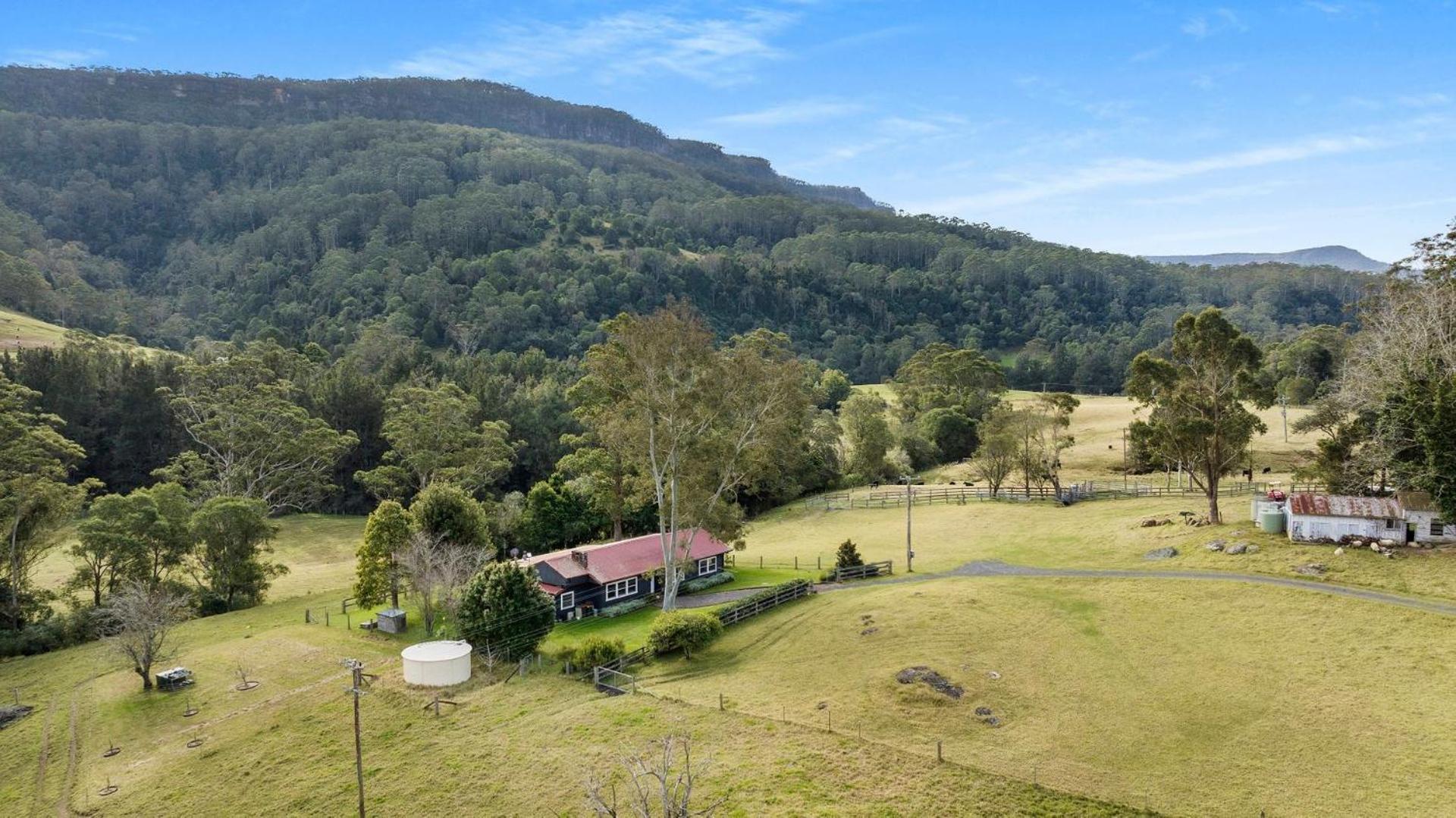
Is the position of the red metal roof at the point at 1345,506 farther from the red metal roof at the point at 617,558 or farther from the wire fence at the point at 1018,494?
the red metal roof at the point at 617,558

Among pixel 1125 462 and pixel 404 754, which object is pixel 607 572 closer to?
pixel 404 754

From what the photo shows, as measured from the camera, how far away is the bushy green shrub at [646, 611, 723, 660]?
106 ft

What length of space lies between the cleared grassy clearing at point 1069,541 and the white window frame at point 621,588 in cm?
1109

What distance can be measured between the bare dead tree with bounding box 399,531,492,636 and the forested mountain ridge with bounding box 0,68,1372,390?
8766 cm

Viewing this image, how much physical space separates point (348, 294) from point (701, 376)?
119563 millimetres

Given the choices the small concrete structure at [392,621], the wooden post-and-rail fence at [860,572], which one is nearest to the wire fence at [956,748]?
the wooden post-and-rail fence at [860,572]

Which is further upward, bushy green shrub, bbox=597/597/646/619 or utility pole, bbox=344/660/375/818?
utility pole, bbox=344/660/375/818

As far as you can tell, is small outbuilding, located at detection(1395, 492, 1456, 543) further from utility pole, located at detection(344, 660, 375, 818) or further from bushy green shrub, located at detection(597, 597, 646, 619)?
utility pole, located at detection(344, 660, 375, 818)

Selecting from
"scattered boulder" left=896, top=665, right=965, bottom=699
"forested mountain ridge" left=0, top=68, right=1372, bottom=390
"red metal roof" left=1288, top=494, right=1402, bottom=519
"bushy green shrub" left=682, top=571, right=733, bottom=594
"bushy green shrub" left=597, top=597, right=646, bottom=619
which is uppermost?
"forested mountain ridge" left=0, top=68, right=1372, bottom=390

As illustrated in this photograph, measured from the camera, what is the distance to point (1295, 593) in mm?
32312

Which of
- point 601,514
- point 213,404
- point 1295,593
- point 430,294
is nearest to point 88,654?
point 601,514

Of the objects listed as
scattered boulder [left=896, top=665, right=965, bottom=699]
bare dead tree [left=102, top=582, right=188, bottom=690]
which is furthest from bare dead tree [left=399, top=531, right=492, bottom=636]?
scattered boulder [left=896, top=665, right=965, bottom=699]

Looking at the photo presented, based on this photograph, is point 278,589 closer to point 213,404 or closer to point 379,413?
point 213,404

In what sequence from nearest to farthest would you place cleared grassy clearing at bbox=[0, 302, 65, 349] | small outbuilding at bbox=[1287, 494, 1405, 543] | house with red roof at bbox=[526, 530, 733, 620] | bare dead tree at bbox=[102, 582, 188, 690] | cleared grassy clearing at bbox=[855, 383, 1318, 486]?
bare dead tree at bbox=[102, 582, 188, 690] < small outbuilding at bbox=[1287, 494, 1405, 543] < house with red roof at bbox=[526, 530, 733, 620] < cleared grassy clearing at bbox=[855, 383, 1318, 486] < cleared grassy clearing at bbox=[0, 302, 65, 349]
